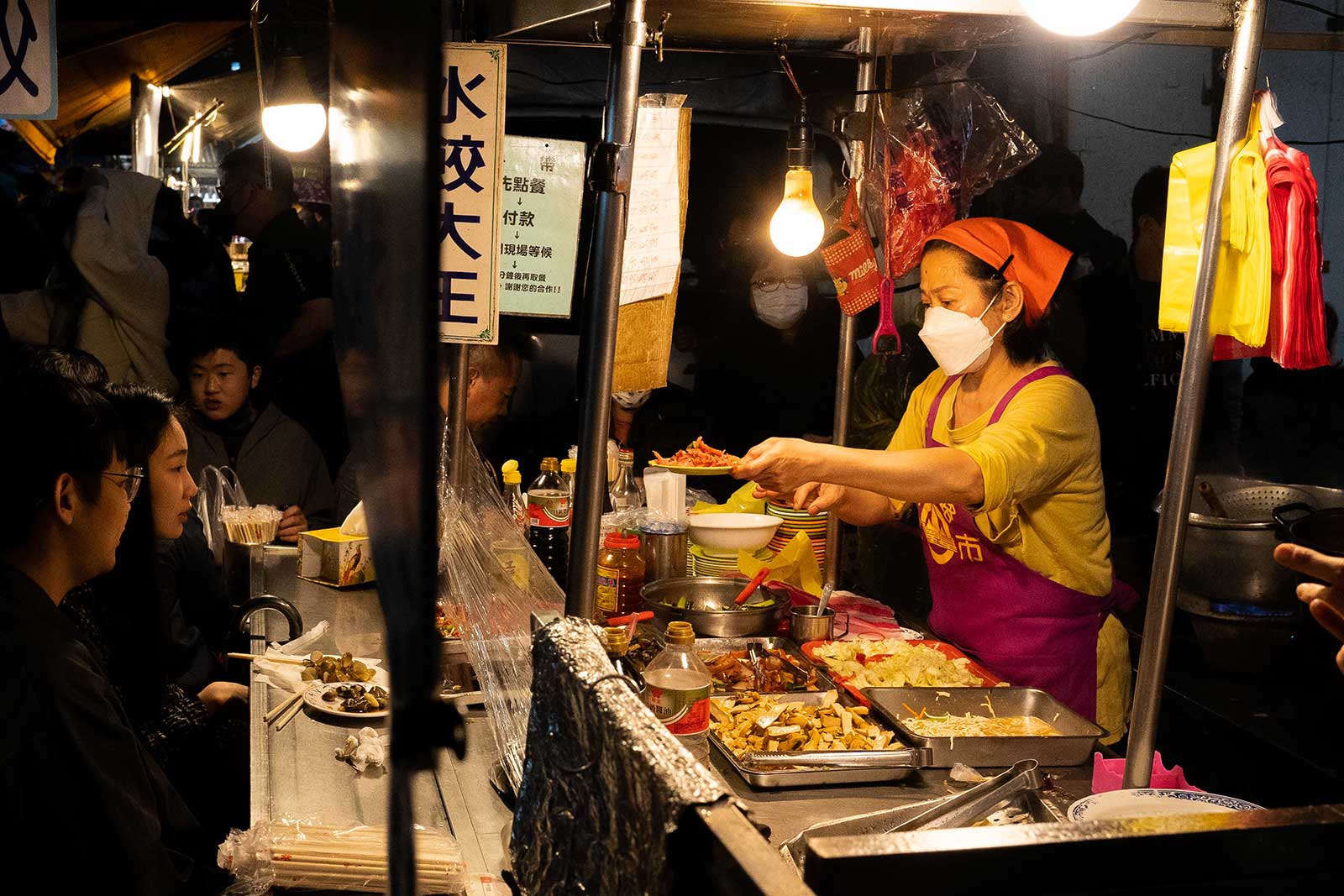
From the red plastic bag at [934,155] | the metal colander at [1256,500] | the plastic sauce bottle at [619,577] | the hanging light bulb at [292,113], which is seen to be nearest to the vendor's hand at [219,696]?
the plastic sauce bottle at [619,577]

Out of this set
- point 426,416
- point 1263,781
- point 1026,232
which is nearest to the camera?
point 426,416

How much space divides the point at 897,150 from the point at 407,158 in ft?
11.6

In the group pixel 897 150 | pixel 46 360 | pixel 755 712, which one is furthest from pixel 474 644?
pixel 897 150

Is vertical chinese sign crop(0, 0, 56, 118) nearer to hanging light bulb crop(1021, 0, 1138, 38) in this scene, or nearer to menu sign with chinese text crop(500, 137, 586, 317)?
menu sign with chinese text crop(500, 137, 586, 317)

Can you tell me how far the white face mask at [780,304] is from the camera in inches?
296

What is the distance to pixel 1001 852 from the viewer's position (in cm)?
89

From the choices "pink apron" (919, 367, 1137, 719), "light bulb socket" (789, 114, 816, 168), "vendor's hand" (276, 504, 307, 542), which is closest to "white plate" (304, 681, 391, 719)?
"pink apron" (919, 367, 1137, 719)

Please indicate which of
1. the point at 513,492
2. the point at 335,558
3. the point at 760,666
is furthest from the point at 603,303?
the point at 335,558

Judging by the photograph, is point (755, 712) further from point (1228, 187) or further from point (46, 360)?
point (46, 360)

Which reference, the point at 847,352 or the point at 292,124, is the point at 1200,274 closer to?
the point at 847,352

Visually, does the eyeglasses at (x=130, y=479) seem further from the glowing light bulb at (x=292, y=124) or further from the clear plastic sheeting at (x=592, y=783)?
the glowing light bulb at (x=292, y=124)

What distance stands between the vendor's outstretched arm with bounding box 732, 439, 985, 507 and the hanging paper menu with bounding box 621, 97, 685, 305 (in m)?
0.57

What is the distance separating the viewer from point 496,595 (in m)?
2.58

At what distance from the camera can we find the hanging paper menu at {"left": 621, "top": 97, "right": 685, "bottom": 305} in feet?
9.12
